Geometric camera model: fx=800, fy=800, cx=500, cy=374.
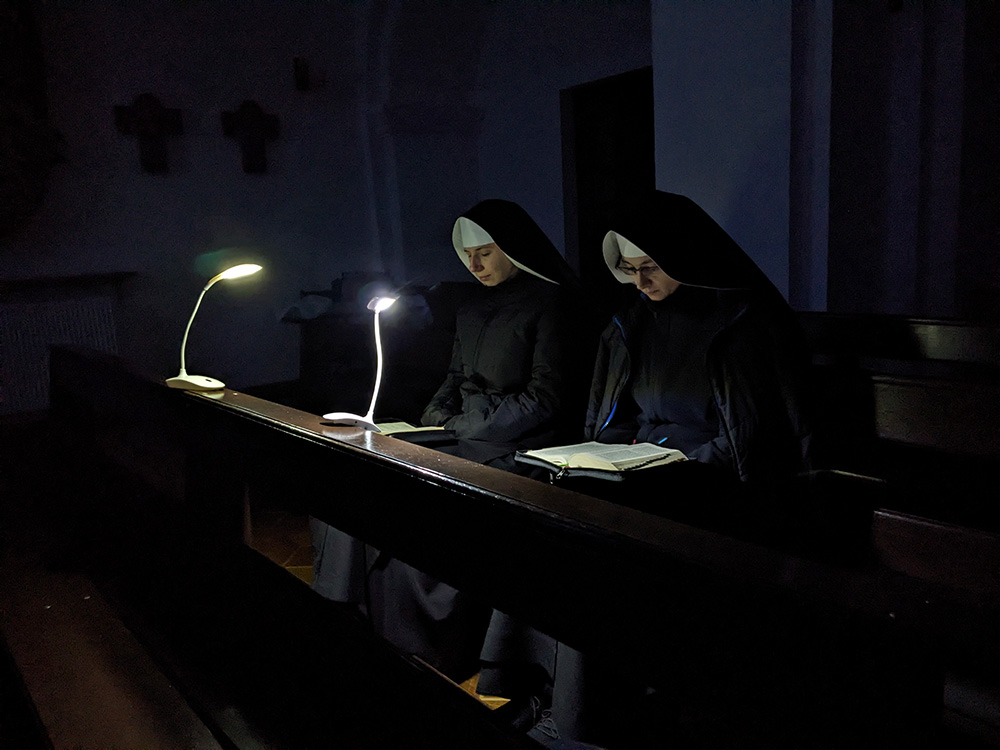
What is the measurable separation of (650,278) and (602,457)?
31.9 inches

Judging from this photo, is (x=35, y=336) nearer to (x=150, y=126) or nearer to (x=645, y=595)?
(x=150, y=126)

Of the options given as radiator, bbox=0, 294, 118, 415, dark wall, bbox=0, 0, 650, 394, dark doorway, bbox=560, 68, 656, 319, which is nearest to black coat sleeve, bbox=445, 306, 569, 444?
dark doorway, bbox=560, 68, 656, 319

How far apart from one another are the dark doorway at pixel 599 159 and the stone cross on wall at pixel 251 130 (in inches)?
103

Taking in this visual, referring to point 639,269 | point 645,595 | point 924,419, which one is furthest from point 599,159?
point 645,595

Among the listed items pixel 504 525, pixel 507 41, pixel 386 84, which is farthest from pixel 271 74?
pixel 504 525

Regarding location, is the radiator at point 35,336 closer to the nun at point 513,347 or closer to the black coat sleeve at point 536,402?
the nun at point 513,347

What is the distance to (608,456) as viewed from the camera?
2299 mm

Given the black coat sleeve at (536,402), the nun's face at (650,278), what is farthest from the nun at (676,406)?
the black coat sleeve at (536,402)

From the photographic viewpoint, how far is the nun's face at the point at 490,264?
343 cm

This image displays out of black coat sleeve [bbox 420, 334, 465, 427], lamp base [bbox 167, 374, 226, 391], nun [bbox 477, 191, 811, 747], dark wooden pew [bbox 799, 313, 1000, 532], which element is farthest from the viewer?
black coat sleeve [bbox 420, 334, 465, 427]

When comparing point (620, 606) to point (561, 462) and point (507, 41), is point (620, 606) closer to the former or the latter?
point (561, 462)

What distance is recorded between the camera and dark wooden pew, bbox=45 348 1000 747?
967 mm

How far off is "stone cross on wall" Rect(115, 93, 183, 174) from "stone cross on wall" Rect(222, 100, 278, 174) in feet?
1.53

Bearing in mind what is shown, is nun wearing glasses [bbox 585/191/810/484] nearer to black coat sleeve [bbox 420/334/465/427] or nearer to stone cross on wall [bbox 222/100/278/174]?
black coat sleeve [bbox 420/334/465/427]
